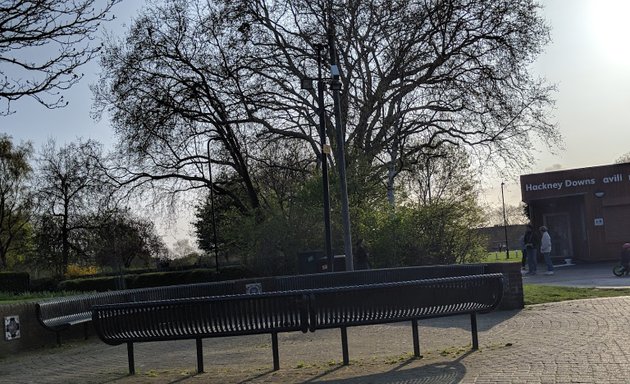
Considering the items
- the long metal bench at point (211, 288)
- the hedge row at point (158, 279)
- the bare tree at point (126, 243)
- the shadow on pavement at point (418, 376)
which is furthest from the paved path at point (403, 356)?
the bare tree at point (126, 243)

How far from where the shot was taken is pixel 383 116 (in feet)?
104

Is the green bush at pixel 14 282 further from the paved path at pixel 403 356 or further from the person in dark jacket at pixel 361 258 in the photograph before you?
the paved path at pixel 403 356

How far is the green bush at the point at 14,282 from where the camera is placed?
37944mm

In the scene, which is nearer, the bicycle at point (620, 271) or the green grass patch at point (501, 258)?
the bicycle at point (620, 271)

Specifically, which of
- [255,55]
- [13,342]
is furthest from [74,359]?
[255,55]

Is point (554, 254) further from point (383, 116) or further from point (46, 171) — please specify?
point (46, 171)

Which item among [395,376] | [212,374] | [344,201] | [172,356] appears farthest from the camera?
[344,201]

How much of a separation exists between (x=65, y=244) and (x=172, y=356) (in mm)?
51297

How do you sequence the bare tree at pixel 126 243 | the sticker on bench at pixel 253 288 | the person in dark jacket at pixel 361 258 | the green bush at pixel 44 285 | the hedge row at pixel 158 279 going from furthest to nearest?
1. the bare tree at pixel 126 243
2. the green bush at pixel 44 285
3. the hedge row at pixel 158 279
4. the person in dark jacket at pixel 361 258
5. the sticker on bench at pixel 253 288

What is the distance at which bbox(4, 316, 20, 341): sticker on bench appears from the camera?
12.5 metres

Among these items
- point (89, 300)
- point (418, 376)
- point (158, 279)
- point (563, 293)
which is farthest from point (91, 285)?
point (418, 376)

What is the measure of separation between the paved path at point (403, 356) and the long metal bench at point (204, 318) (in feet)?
1.57

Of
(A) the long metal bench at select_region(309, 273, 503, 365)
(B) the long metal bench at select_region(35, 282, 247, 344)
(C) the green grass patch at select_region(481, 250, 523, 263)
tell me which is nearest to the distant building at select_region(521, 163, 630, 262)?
(C) the green grass patch at select_region(481, 250, 523, 263)

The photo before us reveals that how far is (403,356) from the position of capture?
9.14m
